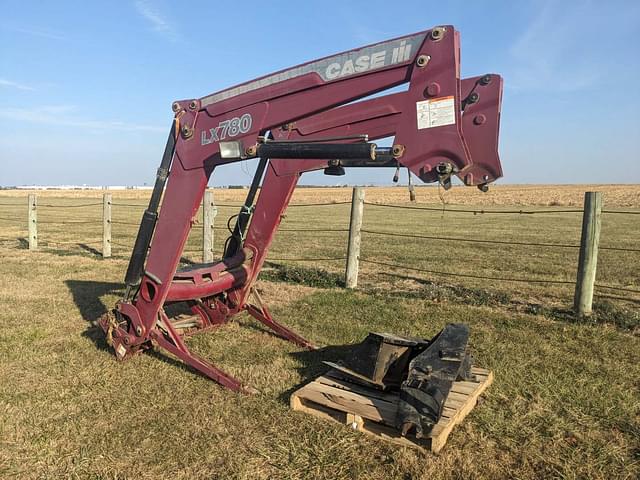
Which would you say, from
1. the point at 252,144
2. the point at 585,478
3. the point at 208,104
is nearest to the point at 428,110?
the point at 252,144

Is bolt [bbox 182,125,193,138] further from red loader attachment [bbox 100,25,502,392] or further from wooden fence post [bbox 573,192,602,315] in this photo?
wooden fence post [bbox 573,192,602,315]

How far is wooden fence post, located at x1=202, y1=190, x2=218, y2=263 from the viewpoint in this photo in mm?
9617

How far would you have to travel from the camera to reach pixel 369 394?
394 cm

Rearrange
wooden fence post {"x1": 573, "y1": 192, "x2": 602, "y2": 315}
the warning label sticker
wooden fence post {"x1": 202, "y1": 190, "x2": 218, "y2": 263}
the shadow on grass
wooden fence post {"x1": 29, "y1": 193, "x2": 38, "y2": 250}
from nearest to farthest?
1. the warning label sticker
2. the shadow on grass
3. wooden fence post {"x1": 573, "y1": 192, "x2": 602, "y2": 315}
4. wooden fence post {"x1": 202, "y1": 190, "x2": 218, "y2": 263}
5. wooden fence post {"x1": 29, "y1": 193, "x2": 38, "y2": 250}

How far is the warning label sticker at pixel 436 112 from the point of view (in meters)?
3.08

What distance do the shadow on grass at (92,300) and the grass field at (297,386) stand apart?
32mm

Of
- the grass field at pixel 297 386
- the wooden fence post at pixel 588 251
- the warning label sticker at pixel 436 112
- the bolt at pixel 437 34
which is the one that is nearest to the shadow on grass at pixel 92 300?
the grass field at pixel 297 386

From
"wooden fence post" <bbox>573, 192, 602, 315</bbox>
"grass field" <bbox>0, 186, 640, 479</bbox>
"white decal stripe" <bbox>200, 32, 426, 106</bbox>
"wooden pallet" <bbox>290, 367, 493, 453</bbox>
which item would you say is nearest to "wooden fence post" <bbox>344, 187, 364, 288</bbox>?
"grass field" <bbox>0, 186, 640, 479</bbox>

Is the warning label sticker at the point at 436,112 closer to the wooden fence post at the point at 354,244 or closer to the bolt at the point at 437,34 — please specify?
the bolt at the point at 437,34

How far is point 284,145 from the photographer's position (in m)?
3.69

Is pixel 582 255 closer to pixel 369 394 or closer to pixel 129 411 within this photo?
pixel 369 394

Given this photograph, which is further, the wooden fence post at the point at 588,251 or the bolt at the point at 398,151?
the wooden fence post at the point at 588,251

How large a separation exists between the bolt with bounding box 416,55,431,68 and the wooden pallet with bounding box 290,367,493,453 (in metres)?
2.34

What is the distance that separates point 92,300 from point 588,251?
22.4ft
